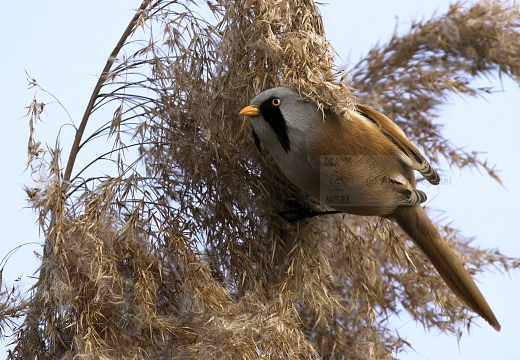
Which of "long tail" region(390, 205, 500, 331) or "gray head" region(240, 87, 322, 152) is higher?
"gray head" region(240, 87, 322, 152)

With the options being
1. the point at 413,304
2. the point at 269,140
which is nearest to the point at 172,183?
the point at 269,140

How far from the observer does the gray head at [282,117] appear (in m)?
1.67

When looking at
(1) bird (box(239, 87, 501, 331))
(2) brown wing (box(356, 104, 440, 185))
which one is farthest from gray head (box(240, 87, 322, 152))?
(2) brown wing (box(356, 104, 440, 185))

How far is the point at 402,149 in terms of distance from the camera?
183cm

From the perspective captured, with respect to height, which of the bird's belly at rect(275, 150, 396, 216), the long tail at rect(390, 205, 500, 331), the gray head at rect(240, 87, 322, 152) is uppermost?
the gray head at rect(240, 87, 322, 152)

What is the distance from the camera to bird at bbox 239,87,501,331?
1.69 metres

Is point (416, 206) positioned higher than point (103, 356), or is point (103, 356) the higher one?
point (416, 206)

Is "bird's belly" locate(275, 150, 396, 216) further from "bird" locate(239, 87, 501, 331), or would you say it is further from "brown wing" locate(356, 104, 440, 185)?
"brown wing" locate(356, 104, 440, 185)

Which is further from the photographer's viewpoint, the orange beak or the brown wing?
the brown wing

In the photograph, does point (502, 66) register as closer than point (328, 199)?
No

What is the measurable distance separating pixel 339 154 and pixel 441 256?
43 centimetres

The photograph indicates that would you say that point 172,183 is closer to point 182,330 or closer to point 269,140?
point 269,140

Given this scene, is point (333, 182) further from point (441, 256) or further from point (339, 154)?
point (441, 256)

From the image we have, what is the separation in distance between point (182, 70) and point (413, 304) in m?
0.95
